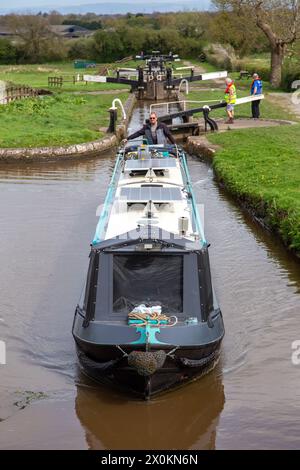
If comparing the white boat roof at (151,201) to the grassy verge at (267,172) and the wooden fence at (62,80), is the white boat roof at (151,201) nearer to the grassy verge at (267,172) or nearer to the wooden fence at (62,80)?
the grassy verge at (267,172)

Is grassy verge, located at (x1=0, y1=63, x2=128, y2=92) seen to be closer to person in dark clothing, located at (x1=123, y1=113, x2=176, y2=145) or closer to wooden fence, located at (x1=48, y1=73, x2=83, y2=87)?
wooden fence, located at (x1=48, y1=73, x2=83, y2=87)

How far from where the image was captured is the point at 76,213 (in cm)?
1670

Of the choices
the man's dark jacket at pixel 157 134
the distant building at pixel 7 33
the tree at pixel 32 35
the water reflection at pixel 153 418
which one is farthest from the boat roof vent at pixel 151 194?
the distant building at pixel 7 33

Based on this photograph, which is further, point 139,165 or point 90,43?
point 90,43

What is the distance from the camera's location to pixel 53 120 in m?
27.2

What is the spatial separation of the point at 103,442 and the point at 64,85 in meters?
36.5

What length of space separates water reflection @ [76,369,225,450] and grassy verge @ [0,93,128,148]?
50.1 feet

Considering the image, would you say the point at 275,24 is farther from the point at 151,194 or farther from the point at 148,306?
the point at 148,306

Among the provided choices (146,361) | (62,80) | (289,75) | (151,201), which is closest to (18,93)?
(62,80)

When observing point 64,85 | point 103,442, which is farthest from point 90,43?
point 103,442

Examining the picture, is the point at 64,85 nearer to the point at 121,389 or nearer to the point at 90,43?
the point at 90,43

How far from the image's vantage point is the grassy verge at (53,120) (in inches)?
930

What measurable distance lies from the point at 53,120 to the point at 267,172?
11.8m

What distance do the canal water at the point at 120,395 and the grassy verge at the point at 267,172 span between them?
1.55ft
